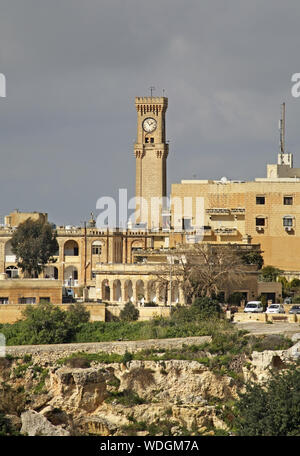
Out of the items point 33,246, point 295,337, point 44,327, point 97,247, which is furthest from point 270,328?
point 97,247

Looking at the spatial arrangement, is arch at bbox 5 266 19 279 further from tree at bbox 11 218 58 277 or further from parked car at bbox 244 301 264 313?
parked car at bbox 244 301 264 313

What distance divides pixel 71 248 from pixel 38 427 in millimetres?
42760

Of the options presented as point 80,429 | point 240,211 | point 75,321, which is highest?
point 240,211

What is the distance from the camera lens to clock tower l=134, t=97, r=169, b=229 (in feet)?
340

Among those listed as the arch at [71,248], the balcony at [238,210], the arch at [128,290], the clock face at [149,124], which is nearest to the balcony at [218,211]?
the balcony at [238,210]

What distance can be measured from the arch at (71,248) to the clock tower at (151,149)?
42.8ft

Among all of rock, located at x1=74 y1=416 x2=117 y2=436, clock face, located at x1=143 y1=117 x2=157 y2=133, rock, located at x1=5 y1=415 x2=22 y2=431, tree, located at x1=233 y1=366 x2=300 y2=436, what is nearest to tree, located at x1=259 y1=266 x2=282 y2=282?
rock, located at x1=74 y1=416 x2=117 y2=436

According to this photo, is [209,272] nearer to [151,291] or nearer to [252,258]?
[151,291]

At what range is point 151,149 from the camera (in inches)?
4109

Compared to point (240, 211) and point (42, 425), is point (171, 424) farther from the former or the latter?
point (240, 211)

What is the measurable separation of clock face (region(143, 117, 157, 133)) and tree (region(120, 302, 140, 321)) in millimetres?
44223

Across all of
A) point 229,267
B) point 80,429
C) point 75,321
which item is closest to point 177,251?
point 229,267
